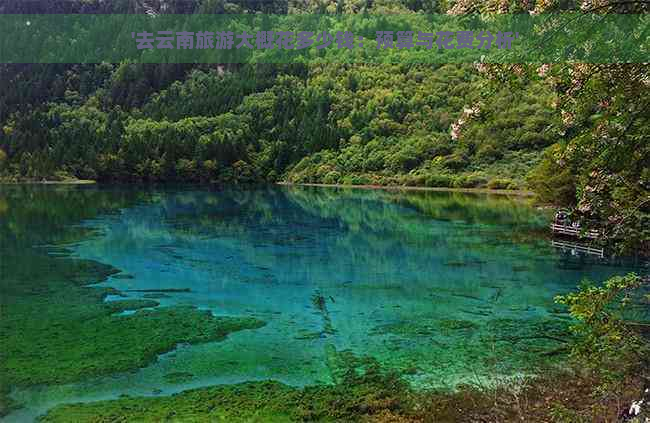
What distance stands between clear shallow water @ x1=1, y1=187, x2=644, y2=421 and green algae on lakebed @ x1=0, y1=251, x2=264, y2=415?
2.12ft

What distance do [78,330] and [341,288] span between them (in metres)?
10.7

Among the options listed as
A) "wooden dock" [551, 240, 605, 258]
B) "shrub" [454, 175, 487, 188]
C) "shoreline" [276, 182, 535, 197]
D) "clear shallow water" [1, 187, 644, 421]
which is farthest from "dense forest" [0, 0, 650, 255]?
"clear shallow water" [1, 187, 644, 421]

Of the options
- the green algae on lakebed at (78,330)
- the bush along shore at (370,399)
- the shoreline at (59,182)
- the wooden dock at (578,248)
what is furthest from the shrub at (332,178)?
the bush along shore at (370,399)

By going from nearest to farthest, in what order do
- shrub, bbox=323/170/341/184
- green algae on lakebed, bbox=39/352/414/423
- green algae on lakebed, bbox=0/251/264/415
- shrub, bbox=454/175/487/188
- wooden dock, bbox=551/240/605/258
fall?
1. green algae on lakebed, bbox=39/352/414/423
2. green algae on lakebed, bbox=0/251/264/415
3. wooden dock, bbox=551/240/605/258
4. shrub, bbox=454/175/487/188
5. shrub, bbox=323/170/341/184

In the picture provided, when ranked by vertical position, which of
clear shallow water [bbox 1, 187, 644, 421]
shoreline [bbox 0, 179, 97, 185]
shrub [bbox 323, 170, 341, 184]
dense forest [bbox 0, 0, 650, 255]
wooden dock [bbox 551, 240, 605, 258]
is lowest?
shoreline [bbox 0, 179, 97, 185]

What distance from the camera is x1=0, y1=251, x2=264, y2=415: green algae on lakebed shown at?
1487 cm

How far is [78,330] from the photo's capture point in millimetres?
18203

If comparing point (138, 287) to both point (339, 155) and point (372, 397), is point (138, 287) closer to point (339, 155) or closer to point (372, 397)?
point (372, 397)

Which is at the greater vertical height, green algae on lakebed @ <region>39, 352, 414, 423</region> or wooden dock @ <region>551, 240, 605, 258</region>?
wooden dock @ <region>551, 240, 605, 258</region>

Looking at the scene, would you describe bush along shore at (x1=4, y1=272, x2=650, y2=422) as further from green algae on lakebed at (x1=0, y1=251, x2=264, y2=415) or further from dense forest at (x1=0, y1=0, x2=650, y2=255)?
dense forest at (x1=0, y1=0, x2=650, y2=255)

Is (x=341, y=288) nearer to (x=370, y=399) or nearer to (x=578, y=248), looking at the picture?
(x=370, y=399)

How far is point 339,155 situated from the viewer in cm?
12350

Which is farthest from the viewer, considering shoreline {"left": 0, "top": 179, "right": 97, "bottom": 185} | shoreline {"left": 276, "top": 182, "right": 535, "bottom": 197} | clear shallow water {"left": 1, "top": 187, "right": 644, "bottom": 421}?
shoreline {"left": 0, "top": 179, "right": 97, "bottom": 185}

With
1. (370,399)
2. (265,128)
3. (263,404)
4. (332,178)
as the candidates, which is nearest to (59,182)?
(332,178)
